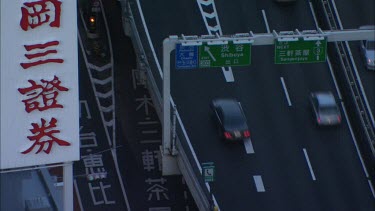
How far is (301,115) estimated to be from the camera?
1763 inches

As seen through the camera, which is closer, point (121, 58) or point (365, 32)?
point (365, 32)

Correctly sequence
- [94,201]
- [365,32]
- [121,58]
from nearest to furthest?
[365,32] → [94,201] → [121,58]

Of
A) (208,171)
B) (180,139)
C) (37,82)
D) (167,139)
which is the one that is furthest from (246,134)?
(37,82)

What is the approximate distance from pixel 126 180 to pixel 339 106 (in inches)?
485

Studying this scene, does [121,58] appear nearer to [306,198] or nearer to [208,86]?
[208,86]

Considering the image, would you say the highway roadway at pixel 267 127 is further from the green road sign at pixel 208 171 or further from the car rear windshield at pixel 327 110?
the green road sign at pixel 208 171

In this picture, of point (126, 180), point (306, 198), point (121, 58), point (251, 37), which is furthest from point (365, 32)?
point (121, 58)

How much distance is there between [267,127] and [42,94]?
21.9m

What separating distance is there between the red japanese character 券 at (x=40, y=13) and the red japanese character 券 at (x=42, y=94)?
156 centimetres

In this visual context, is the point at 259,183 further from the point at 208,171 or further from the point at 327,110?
the point at 327,110

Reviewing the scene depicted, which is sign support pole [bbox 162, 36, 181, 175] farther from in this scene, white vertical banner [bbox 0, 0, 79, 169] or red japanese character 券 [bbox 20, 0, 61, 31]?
→ red japanese character 券 [bbox 20, 0, 61, 31]

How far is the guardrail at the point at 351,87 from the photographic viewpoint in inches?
1687

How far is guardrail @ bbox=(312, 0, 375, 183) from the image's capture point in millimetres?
42844

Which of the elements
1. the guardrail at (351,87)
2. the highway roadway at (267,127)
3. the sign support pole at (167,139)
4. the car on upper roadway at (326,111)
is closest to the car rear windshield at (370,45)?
the guardrail at (351,87)
